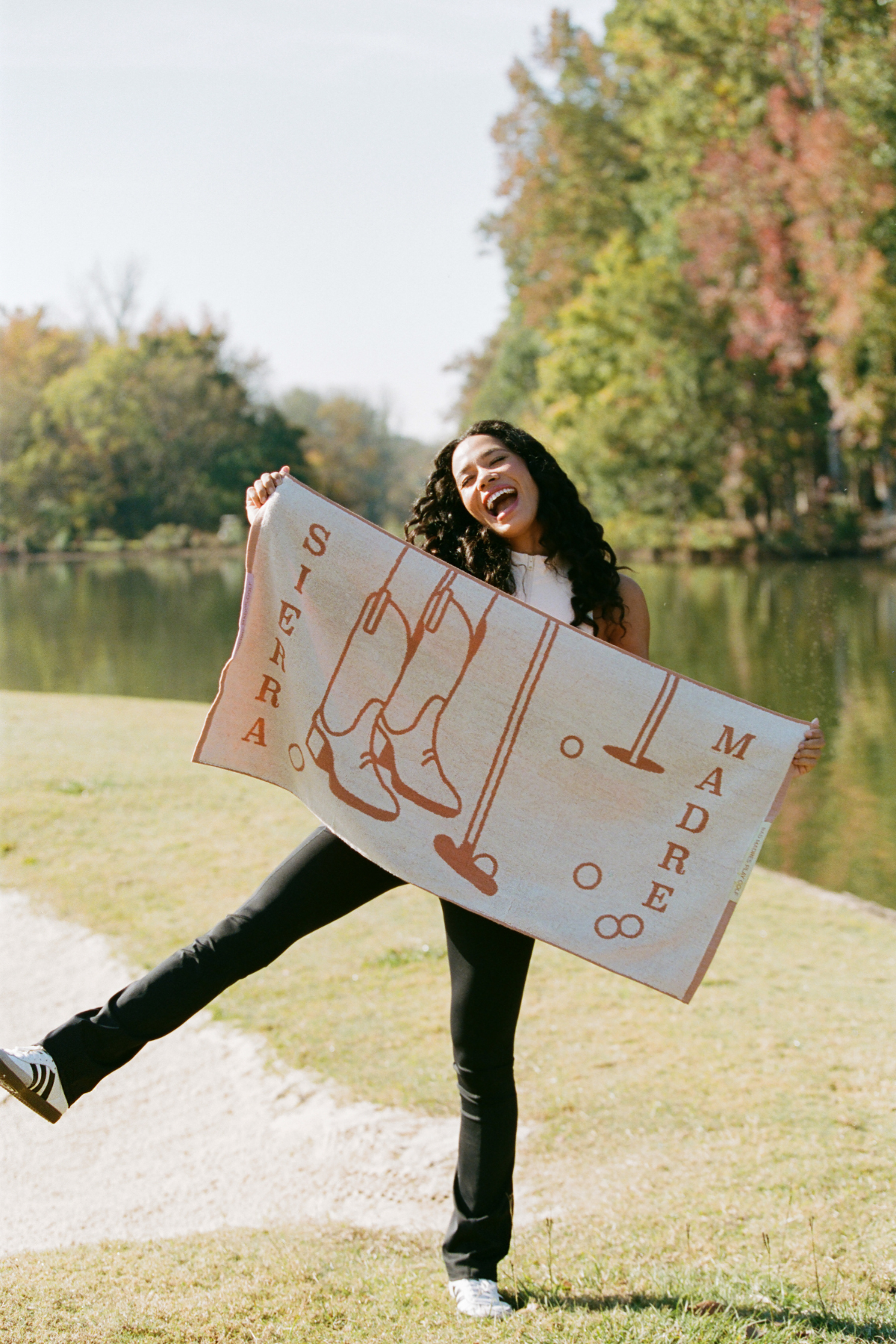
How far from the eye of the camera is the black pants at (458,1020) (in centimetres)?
252

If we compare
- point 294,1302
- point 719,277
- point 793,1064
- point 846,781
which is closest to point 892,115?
point 719,277

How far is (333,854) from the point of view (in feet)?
8.77

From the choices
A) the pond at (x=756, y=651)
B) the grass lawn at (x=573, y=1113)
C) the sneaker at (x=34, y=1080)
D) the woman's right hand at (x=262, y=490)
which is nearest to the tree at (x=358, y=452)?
the pond at (x=756, y=651)

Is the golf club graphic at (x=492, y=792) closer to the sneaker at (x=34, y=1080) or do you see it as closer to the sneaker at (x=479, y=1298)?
the sneaker at (x=479, y=1298)

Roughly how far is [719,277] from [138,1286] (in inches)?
1294

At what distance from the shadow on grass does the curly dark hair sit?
4.73 ft

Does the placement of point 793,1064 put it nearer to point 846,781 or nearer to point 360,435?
point 846,781

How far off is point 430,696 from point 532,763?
273 mm

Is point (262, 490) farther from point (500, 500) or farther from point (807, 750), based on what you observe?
point (807, 750)

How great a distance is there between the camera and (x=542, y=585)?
2775mm

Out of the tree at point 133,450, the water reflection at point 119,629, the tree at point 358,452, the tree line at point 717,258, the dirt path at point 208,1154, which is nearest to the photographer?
the dirt path at point 208,1154

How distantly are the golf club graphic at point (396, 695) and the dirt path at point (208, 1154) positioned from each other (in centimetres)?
137

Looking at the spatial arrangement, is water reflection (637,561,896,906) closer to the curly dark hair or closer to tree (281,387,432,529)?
the curly dark hair

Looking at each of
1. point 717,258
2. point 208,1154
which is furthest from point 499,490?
point 717,258
